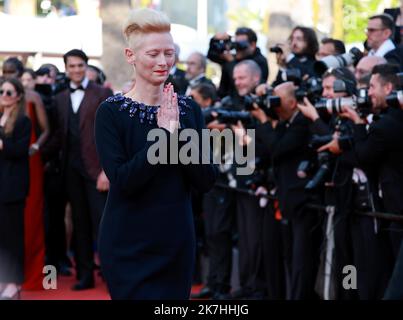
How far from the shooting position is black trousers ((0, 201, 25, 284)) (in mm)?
10945

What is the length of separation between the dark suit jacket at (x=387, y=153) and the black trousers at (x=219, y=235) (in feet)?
10.0

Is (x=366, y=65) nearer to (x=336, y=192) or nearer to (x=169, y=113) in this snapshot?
(x=336, y=192)

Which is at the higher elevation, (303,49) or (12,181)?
(303,49)

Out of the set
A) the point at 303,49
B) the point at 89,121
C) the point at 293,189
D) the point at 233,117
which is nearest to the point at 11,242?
the point at 89,121

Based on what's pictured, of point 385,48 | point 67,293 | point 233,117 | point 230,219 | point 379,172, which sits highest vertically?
point 385,48

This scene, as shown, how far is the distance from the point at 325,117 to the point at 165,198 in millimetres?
3732

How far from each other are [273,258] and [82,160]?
→ 2.53 m

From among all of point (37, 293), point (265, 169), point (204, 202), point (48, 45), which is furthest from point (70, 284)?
point (48, 45)

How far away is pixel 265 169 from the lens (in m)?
9.95

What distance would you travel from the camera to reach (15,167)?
1087 centimetres

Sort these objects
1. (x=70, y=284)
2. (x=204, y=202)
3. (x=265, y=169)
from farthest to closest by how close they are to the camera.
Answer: (x=70, y=284) < (x=204, y=202) < (x=265, y=169)

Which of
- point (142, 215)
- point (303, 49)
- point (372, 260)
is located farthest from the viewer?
point (303, 49)

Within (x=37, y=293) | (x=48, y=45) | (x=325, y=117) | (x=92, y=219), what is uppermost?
(x=48, y=45)

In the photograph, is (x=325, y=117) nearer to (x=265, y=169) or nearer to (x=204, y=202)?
(x=265, y=169)
